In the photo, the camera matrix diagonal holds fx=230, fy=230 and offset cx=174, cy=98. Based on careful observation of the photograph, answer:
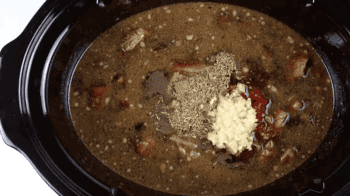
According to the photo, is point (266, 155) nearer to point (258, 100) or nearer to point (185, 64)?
point (258, 100)

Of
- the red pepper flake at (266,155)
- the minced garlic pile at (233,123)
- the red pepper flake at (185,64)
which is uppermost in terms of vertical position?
the red pepper flake at (185,64)

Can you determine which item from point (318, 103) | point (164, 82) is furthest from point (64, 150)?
point (318, 103)

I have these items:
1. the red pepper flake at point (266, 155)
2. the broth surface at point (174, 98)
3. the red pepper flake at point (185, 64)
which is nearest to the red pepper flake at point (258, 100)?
the broth surface at point (174, 98)

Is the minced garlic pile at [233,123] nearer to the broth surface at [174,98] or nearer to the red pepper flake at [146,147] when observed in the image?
the broth surface at [174,98]

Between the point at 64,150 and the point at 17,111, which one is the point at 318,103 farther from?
the point at 17,111

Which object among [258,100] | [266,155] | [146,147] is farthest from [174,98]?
[266,155]

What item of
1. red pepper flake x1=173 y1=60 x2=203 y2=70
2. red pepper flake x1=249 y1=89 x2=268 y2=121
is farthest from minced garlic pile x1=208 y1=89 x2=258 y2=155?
red pepper flake x1=173 y1=60 x2=203 y2=70

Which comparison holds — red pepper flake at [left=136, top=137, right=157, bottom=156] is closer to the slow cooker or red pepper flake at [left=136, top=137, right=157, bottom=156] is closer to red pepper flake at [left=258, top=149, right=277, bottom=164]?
the slow cooker
